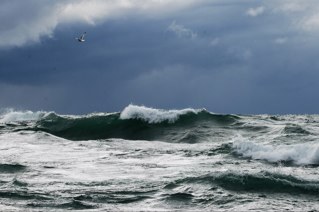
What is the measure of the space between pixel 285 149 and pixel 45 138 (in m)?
14.4

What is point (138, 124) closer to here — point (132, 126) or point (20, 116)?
point (132, 126)

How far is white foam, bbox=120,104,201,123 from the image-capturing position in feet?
111

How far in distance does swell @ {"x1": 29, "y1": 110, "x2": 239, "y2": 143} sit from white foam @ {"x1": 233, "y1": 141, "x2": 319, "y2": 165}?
916 centimetres

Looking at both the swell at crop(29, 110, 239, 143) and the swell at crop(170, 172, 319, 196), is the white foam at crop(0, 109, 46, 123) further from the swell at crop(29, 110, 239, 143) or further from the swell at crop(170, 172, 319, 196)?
the swell at crop(170, 172, 319, 196)

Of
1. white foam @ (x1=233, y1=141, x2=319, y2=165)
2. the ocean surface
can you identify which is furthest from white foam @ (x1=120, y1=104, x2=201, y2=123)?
white foam @ (x1=233, y1=141, x2=319, y2=165)

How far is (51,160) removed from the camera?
64.7ft

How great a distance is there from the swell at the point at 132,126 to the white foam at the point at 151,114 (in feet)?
0.37

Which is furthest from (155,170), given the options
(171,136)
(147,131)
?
(147,131)

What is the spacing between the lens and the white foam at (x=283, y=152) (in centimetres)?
1759

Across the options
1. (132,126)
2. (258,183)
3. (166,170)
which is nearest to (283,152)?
(166,170)

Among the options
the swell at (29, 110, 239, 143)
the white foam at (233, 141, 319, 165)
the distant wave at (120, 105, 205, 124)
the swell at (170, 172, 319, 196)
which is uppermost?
the distant wave at (120, 105, 205, 124)

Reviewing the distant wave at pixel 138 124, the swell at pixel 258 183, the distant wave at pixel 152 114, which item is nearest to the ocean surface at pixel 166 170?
the swell at pixel 258 183

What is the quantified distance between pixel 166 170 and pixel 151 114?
1807 centimetres

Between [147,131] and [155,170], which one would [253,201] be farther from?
[147,131]
